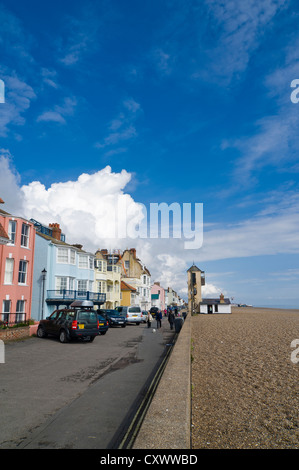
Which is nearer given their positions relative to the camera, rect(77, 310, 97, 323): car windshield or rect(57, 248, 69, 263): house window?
rect(77, 310, 97, 323): car windshield

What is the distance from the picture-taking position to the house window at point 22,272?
89.6 feet

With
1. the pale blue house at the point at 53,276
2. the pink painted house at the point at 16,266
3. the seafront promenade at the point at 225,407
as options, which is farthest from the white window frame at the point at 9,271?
the seafront promenade at the point at 225,407

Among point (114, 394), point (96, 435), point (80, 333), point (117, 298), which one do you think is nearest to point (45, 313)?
point (80, 333)

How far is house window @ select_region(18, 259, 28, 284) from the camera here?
89.6 ft

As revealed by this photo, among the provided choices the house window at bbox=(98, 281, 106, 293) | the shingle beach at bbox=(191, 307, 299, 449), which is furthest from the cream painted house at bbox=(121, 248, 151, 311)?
the shingle beach at bbox=(191, 307, 299, 449)

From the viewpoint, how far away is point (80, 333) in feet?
55.5

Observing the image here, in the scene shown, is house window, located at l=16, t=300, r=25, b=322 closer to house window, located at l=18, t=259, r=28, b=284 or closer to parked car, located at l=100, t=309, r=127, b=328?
house window, located at l=18, t=259, r=28, b=284

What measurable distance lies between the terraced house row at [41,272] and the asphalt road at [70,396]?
A: 380 inches

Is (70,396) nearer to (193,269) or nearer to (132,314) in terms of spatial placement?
(132,314)

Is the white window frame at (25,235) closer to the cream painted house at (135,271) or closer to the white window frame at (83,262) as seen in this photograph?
the white window frame at (83,262)

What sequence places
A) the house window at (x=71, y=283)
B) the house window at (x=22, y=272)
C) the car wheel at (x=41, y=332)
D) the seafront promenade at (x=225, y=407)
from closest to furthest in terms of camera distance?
the seafront promenade at (x=225, y=407)
the car wheel at (x=41, y=332)
the house window at (x=22, y=272)
the house window at (x=71, y=283)

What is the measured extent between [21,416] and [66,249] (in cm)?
3029

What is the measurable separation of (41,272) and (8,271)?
7.48 m

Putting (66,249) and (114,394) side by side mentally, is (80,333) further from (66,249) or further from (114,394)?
(66,249)
